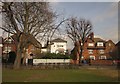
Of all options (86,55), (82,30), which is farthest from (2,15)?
(86,55)

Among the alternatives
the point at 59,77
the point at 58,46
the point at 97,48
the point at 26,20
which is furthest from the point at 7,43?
the point at 58,46

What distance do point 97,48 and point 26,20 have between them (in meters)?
61.0

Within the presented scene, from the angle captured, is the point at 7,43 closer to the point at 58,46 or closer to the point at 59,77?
the point at 59,77

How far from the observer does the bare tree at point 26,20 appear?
4526cm

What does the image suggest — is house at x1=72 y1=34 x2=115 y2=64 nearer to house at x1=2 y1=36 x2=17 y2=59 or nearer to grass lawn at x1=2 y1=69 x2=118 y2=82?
house at x1=2 y1=36 x2=17 y2=59

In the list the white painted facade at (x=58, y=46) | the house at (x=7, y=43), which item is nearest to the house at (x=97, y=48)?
the white painted facade at (x=58, y=46)

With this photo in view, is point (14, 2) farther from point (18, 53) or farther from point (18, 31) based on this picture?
point (18, 53)

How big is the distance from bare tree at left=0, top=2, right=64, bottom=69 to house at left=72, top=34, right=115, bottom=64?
55.5 m

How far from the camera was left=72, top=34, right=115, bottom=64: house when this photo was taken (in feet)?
334

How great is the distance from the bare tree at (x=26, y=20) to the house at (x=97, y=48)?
55505 mm

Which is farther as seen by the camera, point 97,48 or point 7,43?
point 97,48

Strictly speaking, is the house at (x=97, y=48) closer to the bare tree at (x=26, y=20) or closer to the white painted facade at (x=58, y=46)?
the white painted facade at (x=58, y=46)

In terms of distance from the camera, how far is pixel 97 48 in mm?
103375

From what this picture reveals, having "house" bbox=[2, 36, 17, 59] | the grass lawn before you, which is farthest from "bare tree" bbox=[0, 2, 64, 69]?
the grass lawn
